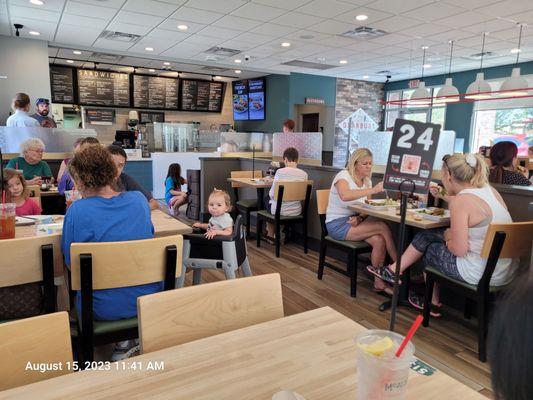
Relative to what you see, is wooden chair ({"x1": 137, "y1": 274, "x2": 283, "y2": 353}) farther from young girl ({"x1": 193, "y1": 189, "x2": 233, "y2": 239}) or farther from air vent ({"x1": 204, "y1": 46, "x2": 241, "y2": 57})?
air vent ({"x1": 204, "y1": 46, "x2": 241, "y2": 57})

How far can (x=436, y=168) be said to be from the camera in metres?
4.02

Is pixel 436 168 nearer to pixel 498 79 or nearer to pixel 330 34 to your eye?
pixel 330 34

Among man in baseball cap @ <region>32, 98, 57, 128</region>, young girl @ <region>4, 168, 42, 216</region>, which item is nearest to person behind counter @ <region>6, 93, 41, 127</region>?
man in baseball cap @ <region>32, 98, 57, 128</region>

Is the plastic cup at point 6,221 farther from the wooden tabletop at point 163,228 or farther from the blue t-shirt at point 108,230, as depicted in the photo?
the blue t-shirt at point 108,230

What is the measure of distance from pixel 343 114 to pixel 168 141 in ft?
16.6

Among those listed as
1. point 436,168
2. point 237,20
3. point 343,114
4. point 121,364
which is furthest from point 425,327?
point 343,114

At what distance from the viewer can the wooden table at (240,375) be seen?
0.78 m

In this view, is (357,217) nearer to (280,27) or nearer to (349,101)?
(280,27)

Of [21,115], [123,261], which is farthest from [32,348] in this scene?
[21,115]

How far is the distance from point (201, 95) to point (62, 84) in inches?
130

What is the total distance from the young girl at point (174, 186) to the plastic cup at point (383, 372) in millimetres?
5144

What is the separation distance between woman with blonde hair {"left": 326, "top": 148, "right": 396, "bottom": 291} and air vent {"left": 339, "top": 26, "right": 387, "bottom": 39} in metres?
3.24

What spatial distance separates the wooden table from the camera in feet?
2.57

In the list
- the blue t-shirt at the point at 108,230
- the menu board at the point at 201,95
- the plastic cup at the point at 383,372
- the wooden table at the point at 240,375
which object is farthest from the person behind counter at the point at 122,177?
the menu board at the point at 201,95
